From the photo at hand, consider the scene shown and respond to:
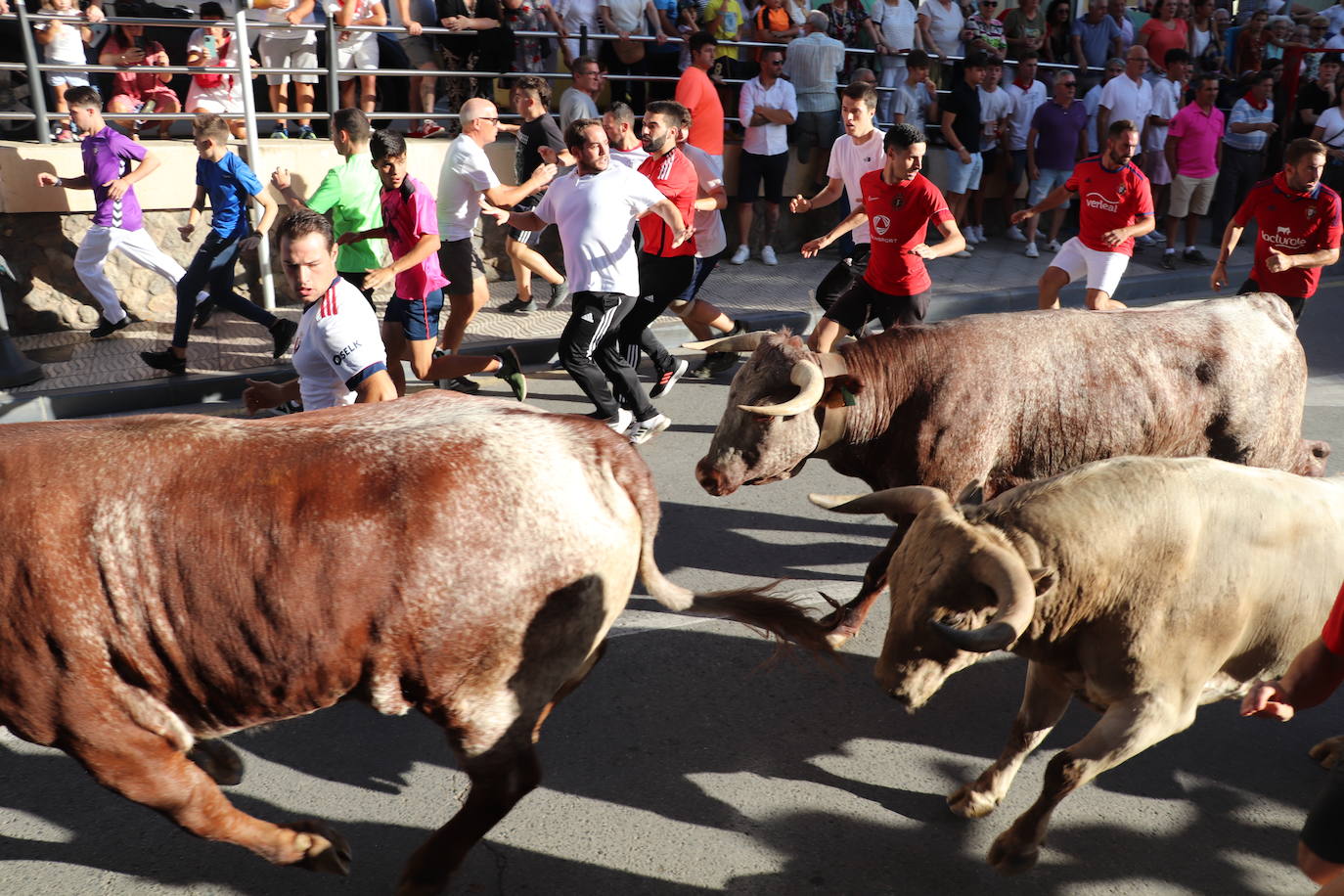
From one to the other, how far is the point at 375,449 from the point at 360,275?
4899 millimetres

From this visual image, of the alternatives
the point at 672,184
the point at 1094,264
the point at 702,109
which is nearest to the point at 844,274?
the point at 672,184

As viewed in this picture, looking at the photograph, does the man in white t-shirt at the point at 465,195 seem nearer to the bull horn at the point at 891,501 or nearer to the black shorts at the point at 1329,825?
the bull horn at the point at 891,501

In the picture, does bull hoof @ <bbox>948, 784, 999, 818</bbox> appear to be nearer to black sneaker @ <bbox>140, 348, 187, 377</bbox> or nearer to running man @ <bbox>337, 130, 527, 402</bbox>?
running man @ <bbox>337, 130, 527, 402</bbox>

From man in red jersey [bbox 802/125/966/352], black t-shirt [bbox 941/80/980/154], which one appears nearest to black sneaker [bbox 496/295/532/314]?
man in red jersey [bbox 802/125/966/352]

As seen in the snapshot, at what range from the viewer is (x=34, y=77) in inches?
368

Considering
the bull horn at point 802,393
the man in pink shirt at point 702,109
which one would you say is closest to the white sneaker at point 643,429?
the bull horn at point 802,393

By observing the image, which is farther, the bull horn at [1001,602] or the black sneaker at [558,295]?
the black sneaker at [558,295]

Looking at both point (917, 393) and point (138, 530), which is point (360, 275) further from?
point (138, 530)

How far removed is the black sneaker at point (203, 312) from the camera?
8914 millimetres

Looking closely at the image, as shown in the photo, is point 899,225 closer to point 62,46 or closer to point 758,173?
point 758,173

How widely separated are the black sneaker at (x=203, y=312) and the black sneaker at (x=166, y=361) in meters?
0.40

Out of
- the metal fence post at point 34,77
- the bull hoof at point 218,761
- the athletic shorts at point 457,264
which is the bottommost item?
the bull hoof at point 218,761

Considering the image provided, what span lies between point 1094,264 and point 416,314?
15.5ft

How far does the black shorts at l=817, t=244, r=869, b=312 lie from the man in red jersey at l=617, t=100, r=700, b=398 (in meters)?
1.00
